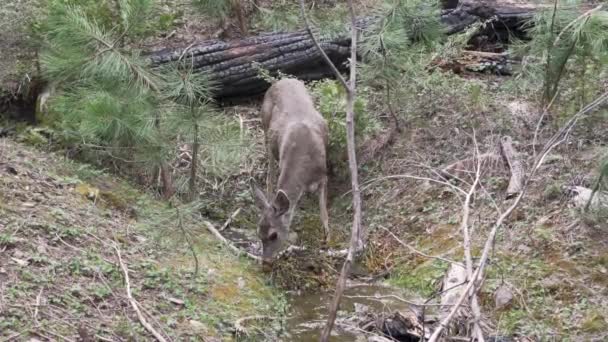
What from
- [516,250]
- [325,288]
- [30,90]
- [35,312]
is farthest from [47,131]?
[516,250]

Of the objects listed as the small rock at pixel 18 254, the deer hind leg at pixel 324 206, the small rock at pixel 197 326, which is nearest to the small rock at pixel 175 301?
the small rock at pixel 197 326

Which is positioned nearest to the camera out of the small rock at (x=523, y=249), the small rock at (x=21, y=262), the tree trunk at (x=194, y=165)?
the small rock at (x=21, y=262)

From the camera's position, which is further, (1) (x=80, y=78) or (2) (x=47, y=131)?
(2) (x=47, y=131)

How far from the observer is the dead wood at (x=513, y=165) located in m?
8.22

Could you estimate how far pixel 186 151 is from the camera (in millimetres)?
9805

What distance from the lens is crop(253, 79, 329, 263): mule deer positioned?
8297 mm

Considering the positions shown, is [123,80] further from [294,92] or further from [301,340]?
[301,340]

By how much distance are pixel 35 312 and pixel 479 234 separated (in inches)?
172

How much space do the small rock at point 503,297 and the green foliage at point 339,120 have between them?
128 inches

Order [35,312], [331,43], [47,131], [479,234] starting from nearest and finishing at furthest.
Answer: [35,312]
[479,234]
[47,131]
[331,43]

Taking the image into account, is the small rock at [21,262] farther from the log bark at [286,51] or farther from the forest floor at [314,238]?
the log bark at [286,51]

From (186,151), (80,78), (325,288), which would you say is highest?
(80,78)

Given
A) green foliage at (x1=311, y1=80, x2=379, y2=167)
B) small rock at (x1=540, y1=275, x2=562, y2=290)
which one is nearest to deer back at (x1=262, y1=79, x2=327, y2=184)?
green foliage at (x1=311, y1=80, x2=379, y2=167)

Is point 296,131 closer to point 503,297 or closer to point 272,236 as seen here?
point 272,236
